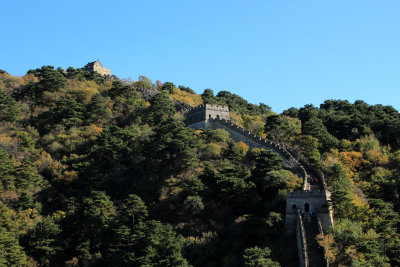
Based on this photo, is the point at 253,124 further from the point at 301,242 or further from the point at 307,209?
the point at 301,242

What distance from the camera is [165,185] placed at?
5931 cm

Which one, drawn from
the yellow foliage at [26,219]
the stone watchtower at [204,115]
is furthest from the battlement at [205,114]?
the yellow foliage at [26,219]

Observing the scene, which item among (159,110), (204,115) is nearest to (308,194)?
(204,115)

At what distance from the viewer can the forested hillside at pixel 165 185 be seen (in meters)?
45.1

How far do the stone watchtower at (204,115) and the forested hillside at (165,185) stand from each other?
2.93 m

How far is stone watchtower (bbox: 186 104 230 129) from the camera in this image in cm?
7725

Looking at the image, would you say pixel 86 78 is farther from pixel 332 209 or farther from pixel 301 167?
pixel 332 209

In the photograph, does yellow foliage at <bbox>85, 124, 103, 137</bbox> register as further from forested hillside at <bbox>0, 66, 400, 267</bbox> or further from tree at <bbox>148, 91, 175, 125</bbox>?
tree at <bbox>148, 91, 175, 125</bbox>

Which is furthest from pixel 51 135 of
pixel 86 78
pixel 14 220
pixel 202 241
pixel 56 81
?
pixel 202 241

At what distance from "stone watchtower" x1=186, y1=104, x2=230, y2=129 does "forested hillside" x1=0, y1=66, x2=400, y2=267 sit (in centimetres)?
293

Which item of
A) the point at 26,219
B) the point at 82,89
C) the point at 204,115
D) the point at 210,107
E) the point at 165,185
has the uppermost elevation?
the point at 82,89

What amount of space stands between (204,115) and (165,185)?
2090 centimetres

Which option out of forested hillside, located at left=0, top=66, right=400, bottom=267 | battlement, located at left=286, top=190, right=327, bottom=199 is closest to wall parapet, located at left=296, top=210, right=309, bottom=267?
forested hillside, located at left=0, top=66, right=400, bottom=267

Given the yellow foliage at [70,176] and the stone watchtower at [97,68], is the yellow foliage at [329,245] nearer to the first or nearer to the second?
the yellow foliage at [70,176]
